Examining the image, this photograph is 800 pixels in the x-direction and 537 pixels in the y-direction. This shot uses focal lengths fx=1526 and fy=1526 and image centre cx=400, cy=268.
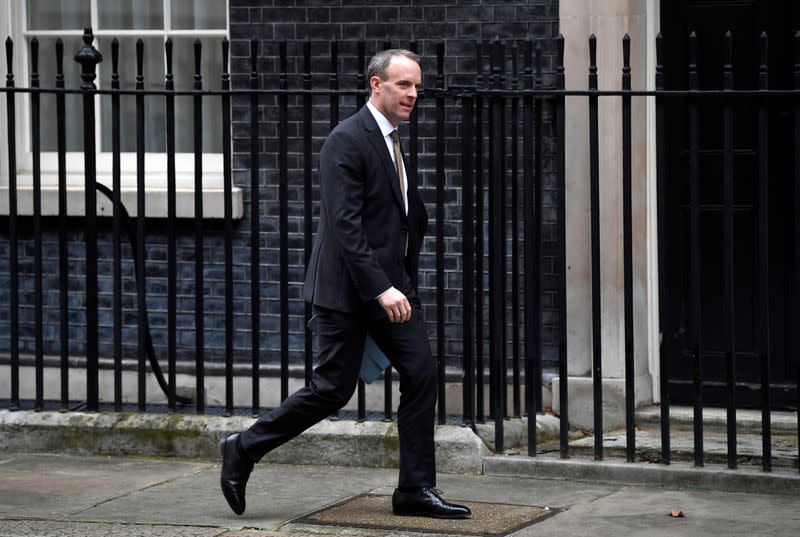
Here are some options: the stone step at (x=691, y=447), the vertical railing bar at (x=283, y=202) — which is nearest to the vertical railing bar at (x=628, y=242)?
the stone step at (x=691, y=447)

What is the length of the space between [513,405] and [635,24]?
6.93ft

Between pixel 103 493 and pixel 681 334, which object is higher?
pixel 681 334

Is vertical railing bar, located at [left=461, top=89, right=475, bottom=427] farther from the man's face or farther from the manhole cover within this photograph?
the man's face

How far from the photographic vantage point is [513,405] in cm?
771

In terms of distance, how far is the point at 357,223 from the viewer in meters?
5.79

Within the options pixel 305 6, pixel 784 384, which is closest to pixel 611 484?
pixel 784 384

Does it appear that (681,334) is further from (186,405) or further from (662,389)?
(186,405)

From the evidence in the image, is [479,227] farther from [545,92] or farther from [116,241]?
[116,241]

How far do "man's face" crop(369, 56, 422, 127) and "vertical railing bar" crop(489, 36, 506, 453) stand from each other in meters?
1.13

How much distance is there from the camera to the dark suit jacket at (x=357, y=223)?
579cm

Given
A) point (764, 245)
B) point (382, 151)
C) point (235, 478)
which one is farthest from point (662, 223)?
point (235, 478)

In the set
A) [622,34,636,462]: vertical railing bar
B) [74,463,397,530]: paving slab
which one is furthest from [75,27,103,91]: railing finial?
[622,34,636,462]: vertical railing bar

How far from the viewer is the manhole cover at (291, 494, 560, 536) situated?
5.88 m

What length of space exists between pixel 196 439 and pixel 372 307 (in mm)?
1859
